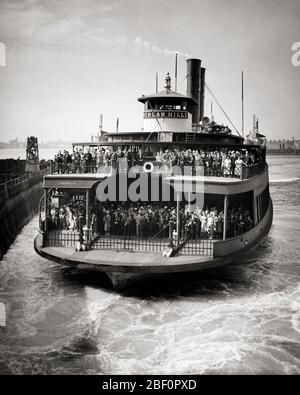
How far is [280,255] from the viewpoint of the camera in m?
19.7

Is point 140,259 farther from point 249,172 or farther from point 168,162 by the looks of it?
point 249,172

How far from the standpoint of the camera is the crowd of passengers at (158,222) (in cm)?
1488

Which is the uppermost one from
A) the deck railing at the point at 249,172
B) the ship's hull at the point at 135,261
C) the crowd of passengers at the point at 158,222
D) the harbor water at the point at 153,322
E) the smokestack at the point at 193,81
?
the smokestack at the point at 193,81

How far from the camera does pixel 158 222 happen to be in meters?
15.3

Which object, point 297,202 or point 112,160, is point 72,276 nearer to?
point 112,160

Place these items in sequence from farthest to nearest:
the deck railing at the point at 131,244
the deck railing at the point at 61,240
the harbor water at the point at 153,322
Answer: the deck railing at the point at 61,240 → the deck railing at the point at 131,244 → the harbor water at the point at 153,322

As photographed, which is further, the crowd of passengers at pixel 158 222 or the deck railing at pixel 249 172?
the deck railing at pixel 249 172

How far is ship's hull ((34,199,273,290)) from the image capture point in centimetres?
1212

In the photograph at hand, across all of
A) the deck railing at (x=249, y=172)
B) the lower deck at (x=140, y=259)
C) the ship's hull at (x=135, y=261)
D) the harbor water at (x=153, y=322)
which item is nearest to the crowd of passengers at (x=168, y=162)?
the deck railing at (x=249, y=172)

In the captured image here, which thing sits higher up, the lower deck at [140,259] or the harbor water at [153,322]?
the lower deck at [140,259]

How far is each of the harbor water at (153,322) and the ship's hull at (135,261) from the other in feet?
4.09

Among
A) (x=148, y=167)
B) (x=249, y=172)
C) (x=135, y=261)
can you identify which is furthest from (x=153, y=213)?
(x=249, y=172)

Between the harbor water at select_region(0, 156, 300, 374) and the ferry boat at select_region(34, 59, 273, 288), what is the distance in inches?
53.8

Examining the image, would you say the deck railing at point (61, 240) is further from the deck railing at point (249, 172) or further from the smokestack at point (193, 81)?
the smokestack at point (193, 81)
